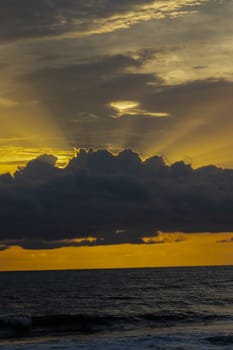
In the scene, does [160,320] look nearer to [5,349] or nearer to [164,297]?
[5,349]

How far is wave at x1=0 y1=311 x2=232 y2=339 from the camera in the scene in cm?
6406

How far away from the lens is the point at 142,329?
204 ft

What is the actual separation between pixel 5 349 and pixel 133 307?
4149cm

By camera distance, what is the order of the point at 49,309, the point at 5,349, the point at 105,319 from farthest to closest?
the point at 49,309, the point at 105,319, the point at 5,349

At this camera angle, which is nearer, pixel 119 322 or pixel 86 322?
pixel 119 322

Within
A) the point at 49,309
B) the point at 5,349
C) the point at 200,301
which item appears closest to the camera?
the point at 5,349

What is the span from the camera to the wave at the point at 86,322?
64.1 meters

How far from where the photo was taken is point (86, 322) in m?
70.9

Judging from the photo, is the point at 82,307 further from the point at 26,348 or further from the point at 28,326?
the point at 26,348

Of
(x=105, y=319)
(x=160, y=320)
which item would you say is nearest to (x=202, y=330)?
(x=160, y=320)

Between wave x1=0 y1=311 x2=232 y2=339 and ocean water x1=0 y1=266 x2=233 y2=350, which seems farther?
wave x1=0 y1=311 x2=232 y2=339

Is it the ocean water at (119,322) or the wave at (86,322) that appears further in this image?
the wave at (86,322)

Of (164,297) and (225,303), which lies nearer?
(225,303)

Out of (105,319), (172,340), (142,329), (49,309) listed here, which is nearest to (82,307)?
(49,309)
